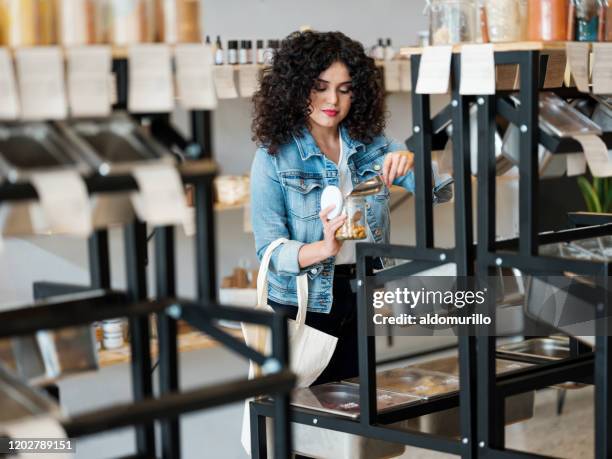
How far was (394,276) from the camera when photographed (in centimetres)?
246

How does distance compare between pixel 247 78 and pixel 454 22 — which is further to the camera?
pixel 247 78

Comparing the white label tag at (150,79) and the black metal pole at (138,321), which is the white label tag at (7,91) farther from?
the black metal pole at (138,321)

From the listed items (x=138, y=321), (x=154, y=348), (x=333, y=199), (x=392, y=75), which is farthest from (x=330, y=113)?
(x=392, y=75)

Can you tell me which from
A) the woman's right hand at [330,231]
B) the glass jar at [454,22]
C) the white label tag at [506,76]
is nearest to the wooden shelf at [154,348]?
the woman's right hand at [330,231]

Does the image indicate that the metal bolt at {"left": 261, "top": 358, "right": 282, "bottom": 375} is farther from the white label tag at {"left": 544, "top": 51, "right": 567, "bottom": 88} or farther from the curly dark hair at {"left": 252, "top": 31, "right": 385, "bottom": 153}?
the white label tag at {"left": 544, "top": 51, "right": 567, "bottom": 88}

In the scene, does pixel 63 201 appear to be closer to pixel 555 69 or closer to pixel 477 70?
pixel 477 70

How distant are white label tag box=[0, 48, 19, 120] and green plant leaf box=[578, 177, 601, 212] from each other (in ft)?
13.8

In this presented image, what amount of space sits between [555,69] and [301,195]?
30.8 inches

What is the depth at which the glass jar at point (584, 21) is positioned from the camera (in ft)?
7.82

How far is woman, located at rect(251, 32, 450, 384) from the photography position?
2.87m

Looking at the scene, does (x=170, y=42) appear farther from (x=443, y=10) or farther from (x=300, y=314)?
(x=300, y=314)

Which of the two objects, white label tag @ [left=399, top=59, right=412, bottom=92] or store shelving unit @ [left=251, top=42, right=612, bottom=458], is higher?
white label tag @ [left=399, top=59, right=412, bottom=92]

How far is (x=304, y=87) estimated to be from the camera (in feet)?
9.50

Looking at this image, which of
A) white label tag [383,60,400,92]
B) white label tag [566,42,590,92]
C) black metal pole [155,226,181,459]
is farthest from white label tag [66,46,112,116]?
white label tag [383,60,400,92]
